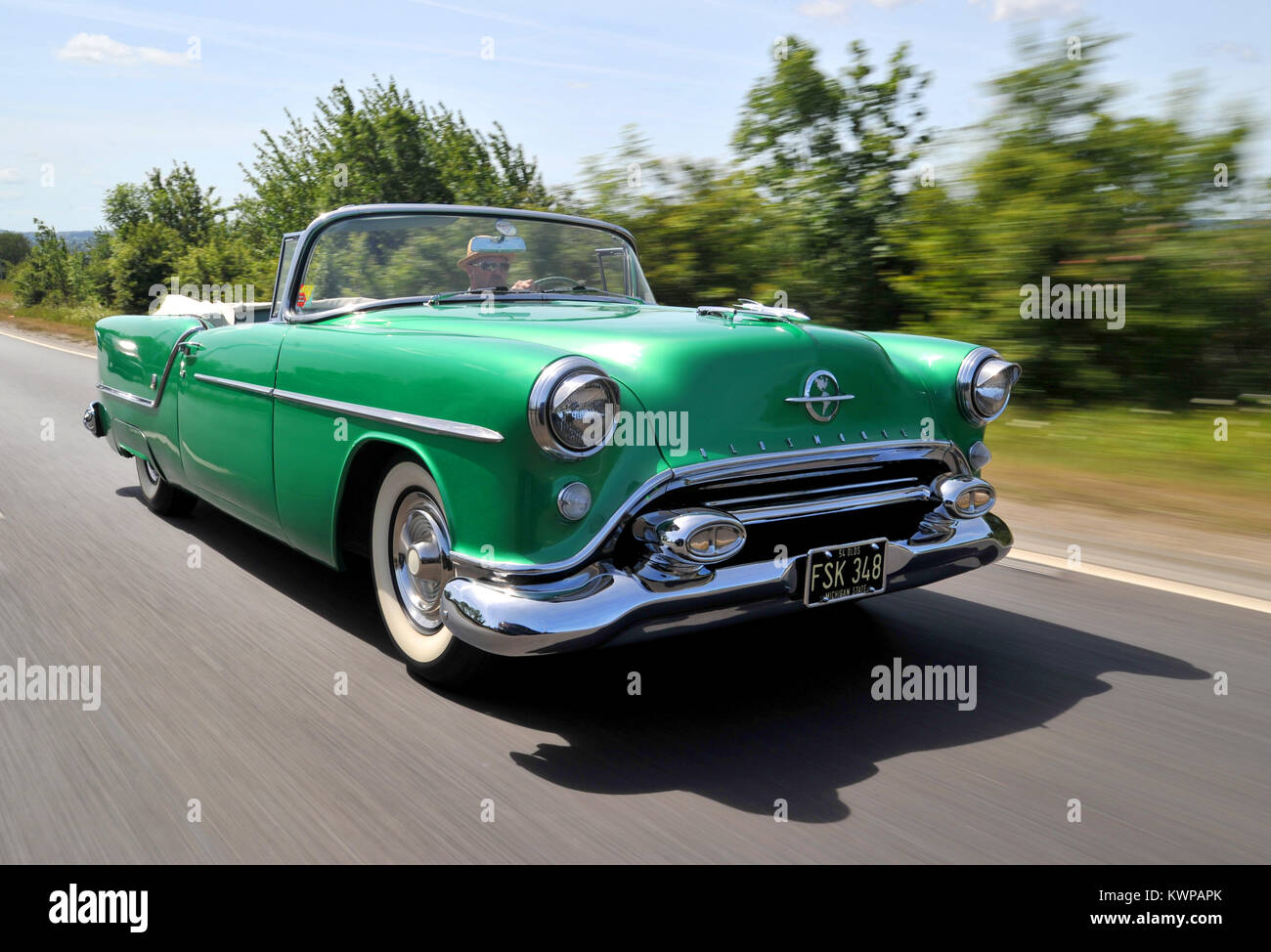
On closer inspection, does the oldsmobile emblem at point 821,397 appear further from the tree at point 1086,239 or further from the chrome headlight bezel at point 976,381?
the tree at point 1086,239

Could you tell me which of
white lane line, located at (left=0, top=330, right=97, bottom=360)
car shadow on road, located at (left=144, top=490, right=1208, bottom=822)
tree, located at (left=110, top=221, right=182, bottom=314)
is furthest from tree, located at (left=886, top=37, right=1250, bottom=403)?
tree, located at (left=110, top=221, right=182, bottom=314)

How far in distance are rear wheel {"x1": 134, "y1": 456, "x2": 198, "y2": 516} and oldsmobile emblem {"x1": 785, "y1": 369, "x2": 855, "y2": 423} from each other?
3728mm

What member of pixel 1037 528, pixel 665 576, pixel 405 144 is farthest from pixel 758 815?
pixel 405 144

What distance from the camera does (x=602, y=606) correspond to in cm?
293

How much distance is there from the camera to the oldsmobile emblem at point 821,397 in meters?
3.41

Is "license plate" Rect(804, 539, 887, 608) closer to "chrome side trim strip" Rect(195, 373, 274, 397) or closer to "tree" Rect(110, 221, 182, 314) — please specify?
"chrome side trim strip" Rect(195, 373, 274, 397)

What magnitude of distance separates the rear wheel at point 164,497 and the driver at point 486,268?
2273mm

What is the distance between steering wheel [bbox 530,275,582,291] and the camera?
15.5 feet

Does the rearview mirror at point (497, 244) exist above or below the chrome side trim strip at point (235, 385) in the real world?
above

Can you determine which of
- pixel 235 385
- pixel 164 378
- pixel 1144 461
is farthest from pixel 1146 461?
pixel 164 378

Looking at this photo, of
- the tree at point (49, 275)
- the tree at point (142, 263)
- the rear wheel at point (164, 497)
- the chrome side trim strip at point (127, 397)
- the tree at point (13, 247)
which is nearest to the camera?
the chrome side trim strip at point (127, 397)

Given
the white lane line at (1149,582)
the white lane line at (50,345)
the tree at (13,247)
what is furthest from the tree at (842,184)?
the tree at (13,247)
